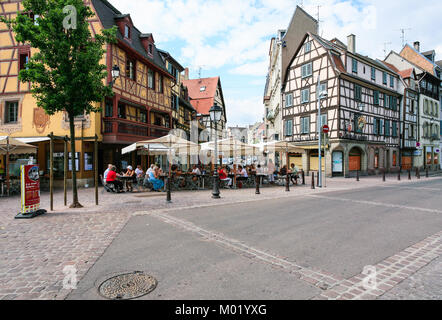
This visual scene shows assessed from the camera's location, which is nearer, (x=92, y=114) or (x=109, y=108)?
(x=92, y=114)

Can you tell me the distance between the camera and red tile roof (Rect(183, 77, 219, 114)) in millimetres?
42812

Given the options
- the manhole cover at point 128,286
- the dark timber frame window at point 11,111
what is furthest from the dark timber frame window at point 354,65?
the dark timber frame window at point 11,111

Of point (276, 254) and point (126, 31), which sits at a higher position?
point (126, 31)

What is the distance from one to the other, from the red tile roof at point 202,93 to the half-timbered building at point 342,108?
16.1 m

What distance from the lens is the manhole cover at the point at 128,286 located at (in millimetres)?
3053

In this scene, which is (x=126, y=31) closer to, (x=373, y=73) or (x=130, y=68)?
(x=130, y=68)

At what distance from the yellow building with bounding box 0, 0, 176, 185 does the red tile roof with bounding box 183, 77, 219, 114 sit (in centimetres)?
2315

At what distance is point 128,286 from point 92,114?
1470 cm

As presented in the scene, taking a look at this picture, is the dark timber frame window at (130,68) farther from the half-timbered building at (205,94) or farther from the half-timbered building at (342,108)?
the half-timbered building at (205,94)

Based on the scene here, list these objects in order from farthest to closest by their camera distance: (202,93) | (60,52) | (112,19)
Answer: (202,93) < (112,19) < (60,52)

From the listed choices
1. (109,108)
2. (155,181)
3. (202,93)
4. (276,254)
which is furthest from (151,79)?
(202,93)

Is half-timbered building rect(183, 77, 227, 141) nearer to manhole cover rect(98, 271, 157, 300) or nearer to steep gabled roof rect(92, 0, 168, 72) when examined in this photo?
steep gabled roof rect(92, 0, 168, 72)

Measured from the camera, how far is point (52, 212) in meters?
8.04

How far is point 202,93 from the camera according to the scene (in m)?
44.4
